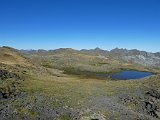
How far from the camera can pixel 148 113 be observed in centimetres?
4503

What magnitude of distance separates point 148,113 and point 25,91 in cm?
2698

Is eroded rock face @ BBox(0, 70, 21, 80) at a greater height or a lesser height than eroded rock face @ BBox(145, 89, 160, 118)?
greater

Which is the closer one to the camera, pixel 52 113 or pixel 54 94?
pixel 52 113

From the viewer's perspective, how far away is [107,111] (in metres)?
43.1

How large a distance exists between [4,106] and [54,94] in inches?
406

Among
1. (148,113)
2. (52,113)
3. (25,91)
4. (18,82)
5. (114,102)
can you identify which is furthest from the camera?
(18,82)

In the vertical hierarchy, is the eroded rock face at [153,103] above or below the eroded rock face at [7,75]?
below

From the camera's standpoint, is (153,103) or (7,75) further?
(7,75)

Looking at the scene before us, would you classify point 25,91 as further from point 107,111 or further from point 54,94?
point 107,111

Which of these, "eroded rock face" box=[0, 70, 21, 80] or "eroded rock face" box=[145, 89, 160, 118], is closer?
"eroded rock face" box=[145, 89, 160, 118]

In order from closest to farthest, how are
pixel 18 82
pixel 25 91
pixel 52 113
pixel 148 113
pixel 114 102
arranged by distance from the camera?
pixel 52 113 → pixel 148 113 → pixel 114 102 → pixel 25 91 → pixel 18 82

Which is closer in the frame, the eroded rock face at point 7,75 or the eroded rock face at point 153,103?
the eroded rock face at point 153,103

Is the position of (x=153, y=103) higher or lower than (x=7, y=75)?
lower

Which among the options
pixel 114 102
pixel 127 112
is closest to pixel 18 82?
pixel 114 102
